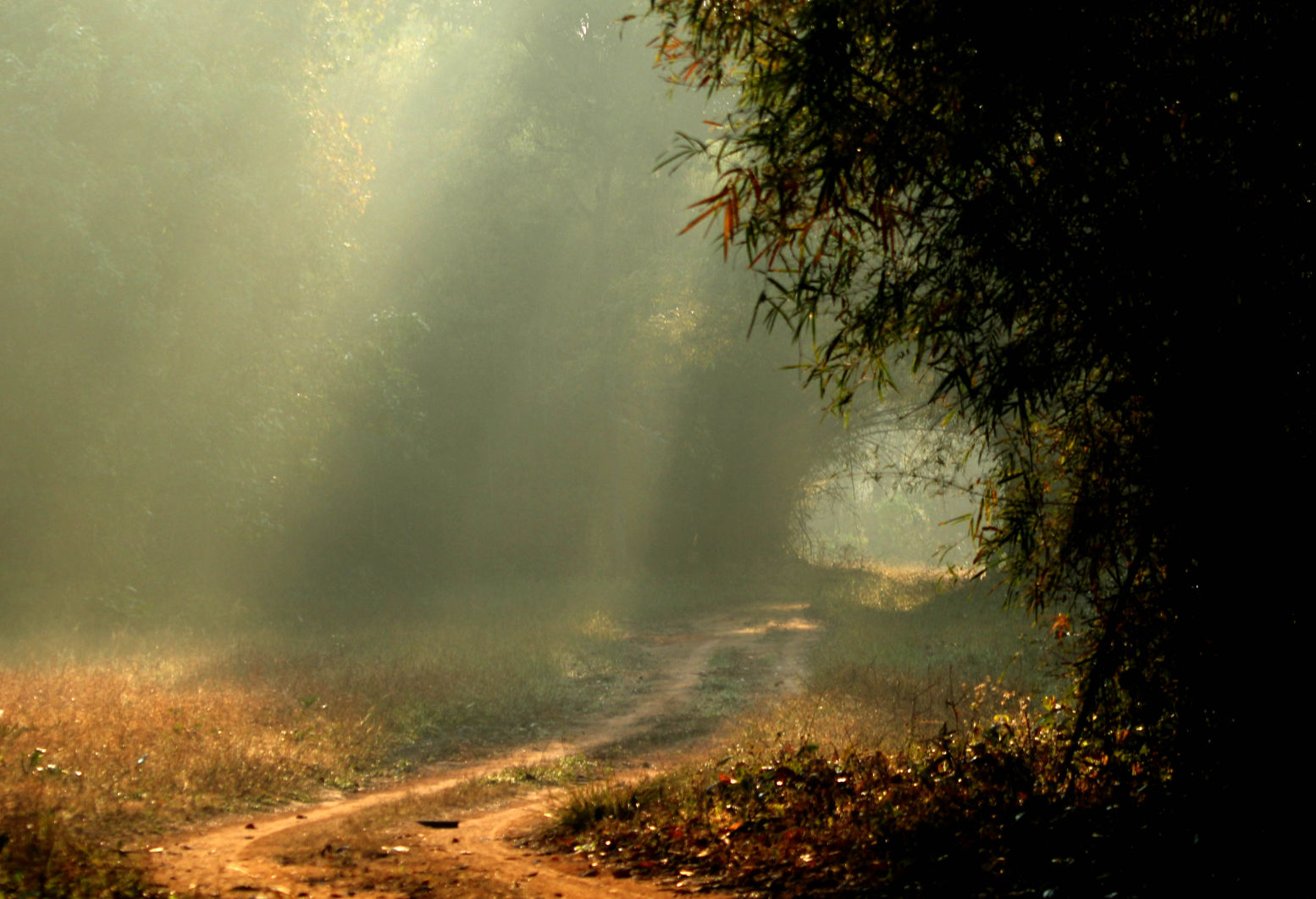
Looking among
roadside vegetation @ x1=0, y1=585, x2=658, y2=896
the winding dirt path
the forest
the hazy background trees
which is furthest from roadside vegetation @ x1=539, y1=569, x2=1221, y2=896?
the hazy background trees

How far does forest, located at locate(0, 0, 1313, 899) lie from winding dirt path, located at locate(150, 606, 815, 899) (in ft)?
0.23

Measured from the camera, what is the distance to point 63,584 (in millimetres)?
17297

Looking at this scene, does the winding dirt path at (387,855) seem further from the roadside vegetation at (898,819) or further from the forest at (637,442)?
the roadside vegetation at (898,819)

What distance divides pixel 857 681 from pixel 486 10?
27.8 metres

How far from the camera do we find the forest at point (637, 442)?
5246 mm

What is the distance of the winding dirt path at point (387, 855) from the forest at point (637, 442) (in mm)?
71

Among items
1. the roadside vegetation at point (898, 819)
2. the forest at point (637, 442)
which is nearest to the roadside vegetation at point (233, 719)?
the forest at point (637, 442)

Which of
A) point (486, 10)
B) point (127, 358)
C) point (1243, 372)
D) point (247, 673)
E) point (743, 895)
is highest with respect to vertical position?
point (486, 10)

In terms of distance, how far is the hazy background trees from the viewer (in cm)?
1688

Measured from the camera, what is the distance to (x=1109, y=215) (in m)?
5.31

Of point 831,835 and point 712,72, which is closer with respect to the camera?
point 712,72

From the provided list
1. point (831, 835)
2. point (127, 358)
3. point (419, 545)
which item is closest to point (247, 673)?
point (127, 358)

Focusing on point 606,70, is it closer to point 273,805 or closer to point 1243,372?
point 273,805

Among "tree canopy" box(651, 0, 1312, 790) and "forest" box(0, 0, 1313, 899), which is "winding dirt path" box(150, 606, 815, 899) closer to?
"forest" box(0, 0, 1313, 899)
